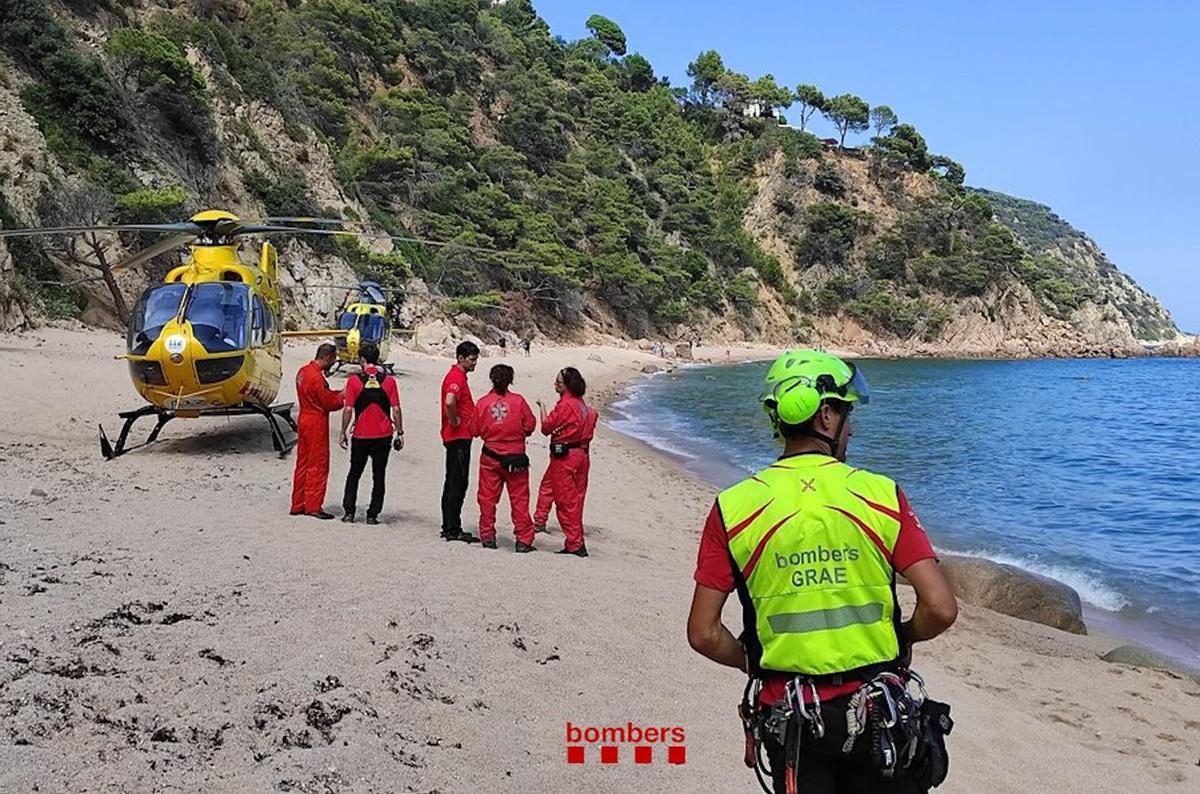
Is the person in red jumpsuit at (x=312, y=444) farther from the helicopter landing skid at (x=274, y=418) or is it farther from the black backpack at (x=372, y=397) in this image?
the helicopter landing skid at (x=274, y=418)

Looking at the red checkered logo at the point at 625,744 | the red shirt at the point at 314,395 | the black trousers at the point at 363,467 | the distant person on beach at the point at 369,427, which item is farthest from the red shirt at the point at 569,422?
the red checkered logo at the point at 625,744

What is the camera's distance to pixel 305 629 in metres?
4.99

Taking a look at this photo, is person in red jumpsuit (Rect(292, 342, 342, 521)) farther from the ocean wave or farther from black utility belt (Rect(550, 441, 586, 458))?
the ocean wave

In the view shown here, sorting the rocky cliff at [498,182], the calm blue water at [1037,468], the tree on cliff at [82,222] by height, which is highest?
the rocky cliff at [498,182]

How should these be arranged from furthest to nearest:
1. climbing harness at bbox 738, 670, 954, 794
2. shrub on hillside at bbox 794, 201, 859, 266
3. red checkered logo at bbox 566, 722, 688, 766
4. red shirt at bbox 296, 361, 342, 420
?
shrub on hillside at bbox 794, 201, 859, 266
red shirt at bbox 296, 361, 342, 420
red checkered logo at bbox 566, 722, 688, 766
climbing harness at bbox 738, 670, 954, 794

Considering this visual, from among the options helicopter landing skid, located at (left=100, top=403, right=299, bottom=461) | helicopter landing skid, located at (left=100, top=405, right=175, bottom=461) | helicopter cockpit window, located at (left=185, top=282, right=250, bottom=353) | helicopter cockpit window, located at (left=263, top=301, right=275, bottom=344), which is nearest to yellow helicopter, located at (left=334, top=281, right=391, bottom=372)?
helicopter cockpit window, located at (left=263, top=301, right=275, bottom=344)

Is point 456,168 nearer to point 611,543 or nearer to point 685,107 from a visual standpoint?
point 611,543

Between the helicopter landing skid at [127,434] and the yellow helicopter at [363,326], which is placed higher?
the yellow helicopter at [363,326]

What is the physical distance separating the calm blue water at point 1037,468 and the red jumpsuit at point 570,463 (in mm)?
5873

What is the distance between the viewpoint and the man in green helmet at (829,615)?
7.64ft

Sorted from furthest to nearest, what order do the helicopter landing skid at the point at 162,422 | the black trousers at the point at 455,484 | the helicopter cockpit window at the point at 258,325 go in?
the helicopter cockpit window at the point at 258,325 < the helicopter landing skid at the point at 162,422 < the black trousers at the point at 455,484

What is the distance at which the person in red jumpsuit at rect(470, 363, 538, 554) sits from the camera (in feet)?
26.7

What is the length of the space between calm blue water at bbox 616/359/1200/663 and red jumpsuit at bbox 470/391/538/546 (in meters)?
6.44

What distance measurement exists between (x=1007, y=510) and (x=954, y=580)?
657 cm
